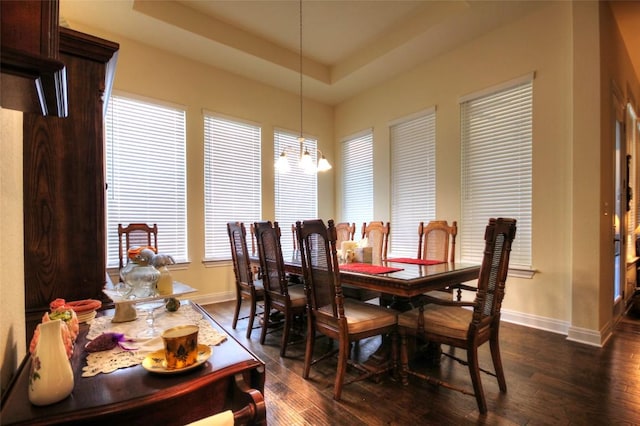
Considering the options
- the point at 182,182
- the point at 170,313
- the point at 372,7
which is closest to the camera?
the point at 170,313

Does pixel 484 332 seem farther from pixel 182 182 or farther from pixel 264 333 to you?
pixel 182 182

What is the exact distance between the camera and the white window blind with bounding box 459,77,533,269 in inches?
133

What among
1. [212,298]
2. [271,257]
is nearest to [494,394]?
[271,257]

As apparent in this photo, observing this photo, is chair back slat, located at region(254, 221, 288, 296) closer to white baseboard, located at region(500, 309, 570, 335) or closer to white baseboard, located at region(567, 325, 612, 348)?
white baseboard, located at region(500, 309, 570, 335)

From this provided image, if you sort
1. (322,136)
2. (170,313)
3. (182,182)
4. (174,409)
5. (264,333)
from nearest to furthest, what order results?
Result: (174,409) → (170,313) → (264,333) → (182,182) → (322,136)

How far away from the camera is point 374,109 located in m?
5.11

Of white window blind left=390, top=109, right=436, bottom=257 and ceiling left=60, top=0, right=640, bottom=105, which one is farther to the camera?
white window blind left=390, top=109, right=436, bottom=257

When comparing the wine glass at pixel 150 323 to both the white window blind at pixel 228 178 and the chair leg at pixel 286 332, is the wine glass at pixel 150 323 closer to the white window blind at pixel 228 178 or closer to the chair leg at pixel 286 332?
the chair leg at pixel 286 332

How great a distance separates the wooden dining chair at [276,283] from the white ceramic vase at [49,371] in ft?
6.03

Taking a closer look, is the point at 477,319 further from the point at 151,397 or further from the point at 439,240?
the point at 151,397

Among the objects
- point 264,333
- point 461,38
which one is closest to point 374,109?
point 461,38

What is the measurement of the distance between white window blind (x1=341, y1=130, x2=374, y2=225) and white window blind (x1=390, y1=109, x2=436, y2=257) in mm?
508

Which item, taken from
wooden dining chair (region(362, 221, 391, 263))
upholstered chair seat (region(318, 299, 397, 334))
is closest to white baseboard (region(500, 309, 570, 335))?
wooden dining chair (region(362, 221, 391, 263))

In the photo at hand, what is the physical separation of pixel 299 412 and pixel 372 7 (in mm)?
4140
